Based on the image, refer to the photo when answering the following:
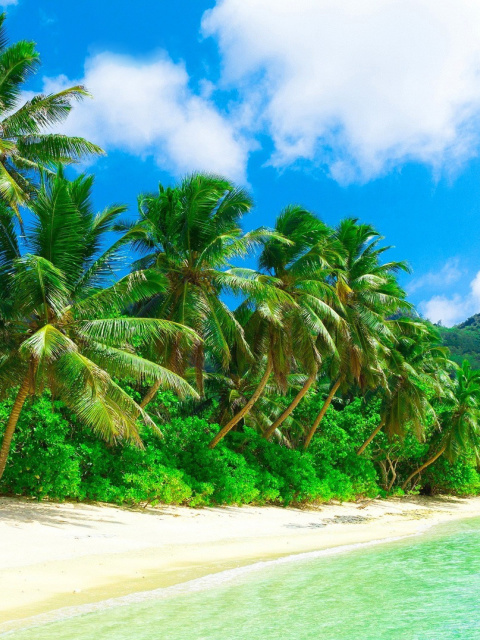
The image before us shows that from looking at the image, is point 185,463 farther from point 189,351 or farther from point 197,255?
point 197,255

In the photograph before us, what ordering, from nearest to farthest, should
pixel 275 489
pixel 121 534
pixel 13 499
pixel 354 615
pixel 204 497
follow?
pixel 354 615 < pixel 121 534 < pixel 13 499 < pixel 204 497 < pixel 275 489

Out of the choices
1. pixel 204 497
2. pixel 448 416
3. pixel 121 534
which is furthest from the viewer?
pixel 448 416

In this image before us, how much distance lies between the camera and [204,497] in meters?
18.6

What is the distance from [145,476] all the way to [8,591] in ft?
26.9

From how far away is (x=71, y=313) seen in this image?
1370 centimetres

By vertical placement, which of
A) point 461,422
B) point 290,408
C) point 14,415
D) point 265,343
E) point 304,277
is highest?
point 304,277

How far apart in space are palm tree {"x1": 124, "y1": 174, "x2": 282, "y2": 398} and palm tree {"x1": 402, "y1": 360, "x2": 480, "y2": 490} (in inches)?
683

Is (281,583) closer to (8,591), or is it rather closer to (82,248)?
(8,591)

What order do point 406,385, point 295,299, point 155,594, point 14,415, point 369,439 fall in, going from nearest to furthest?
point 155,594, point 14,415, point 295,299, point 369,439, point 406,385

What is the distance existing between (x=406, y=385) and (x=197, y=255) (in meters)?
15.1

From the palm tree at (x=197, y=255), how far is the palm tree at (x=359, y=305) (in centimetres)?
634

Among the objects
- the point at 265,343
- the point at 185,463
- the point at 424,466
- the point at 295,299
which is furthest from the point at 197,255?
the point at 424,466

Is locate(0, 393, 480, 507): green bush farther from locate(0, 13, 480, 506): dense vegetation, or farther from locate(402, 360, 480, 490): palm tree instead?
locate(402, 360, 480, 490): palm tree

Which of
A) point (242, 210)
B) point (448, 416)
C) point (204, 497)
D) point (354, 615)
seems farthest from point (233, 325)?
point (448, 416)
